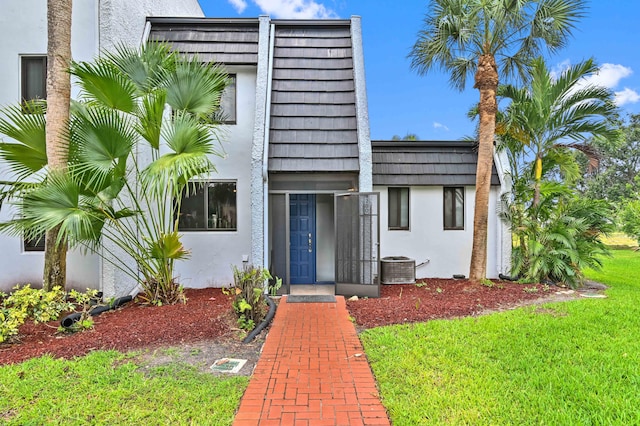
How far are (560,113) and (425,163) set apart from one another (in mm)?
3678

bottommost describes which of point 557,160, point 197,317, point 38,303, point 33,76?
point 197,317

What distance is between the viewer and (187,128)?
6.36m

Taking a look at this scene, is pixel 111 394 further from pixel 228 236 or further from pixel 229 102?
pixel 229 102

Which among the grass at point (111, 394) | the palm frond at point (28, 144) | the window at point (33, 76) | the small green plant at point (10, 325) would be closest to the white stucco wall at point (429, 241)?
the grass at point (111, 394)

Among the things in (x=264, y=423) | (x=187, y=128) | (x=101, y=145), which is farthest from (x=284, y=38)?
(x=264, y=423)

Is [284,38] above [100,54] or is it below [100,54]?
above

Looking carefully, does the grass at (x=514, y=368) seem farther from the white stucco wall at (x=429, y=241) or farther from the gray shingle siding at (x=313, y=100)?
the gray shingle siding at (x=313, y=100)

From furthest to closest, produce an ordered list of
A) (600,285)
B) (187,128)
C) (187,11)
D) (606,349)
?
(187,11) → (600,285) → (187,128) → (606,349)

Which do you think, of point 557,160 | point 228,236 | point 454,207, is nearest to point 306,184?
point 228,236

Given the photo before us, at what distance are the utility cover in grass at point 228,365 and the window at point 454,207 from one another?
787 centimetres

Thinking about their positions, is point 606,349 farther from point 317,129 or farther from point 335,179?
point 317,129

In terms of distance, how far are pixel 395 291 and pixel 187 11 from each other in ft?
42.8

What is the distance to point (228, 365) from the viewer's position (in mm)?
4434

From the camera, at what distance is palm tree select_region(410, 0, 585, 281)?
7.88 meters
